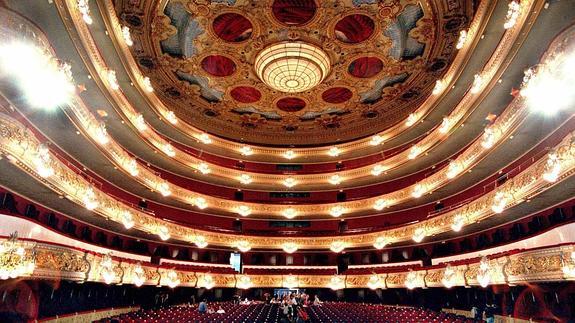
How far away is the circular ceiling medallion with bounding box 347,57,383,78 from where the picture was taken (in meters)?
18.1

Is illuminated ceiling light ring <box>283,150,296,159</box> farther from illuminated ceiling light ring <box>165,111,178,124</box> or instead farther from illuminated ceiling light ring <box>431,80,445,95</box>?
illuminated ceiling light ring <box>431,80,445,95</box>

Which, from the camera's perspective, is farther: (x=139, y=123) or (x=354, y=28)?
(x=139, y=123)

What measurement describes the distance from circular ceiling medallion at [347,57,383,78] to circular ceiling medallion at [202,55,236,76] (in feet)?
22.1

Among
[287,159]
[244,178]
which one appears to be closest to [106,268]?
[244,178]

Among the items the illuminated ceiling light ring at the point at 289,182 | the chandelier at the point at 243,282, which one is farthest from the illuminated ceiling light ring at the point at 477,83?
the chandelier at the point at 243,282

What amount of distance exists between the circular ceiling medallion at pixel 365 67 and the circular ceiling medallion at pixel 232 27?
612 cm

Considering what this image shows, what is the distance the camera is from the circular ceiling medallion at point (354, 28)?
15425mm

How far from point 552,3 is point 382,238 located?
15.2m

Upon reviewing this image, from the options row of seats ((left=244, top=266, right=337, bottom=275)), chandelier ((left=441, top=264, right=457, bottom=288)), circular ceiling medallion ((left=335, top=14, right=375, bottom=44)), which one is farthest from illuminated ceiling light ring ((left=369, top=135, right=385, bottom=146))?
chandelier ((left=441, top=264, right=457, bottom=288))

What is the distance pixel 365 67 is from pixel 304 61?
3.58 m

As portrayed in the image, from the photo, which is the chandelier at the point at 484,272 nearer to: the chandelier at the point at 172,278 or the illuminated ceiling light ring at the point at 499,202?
the illuminated ceiling light ring at the point at 499,202

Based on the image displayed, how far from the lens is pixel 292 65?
1820 cm

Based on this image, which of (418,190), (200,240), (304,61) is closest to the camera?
(304,61)

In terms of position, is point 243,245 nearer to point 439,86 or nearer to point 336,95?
point 336,95
